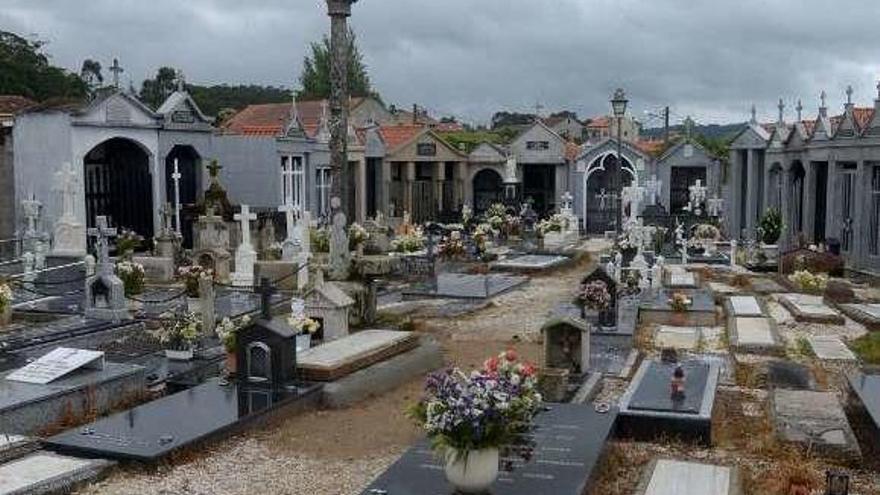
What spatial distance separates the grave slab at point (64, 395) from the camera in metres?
8.72

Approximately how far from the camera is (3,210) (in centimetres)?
2303

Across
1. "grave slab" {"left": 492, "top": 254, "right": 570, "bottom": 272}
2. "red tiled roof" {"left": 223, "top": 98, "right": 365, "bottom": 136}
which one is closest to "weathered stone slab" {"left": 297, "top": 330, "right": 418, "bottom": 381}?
"grave slab" {"left": 492, "top": 254, "right": 570, "bottom": 272}

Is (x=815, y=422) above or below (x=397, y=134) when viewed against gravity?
below

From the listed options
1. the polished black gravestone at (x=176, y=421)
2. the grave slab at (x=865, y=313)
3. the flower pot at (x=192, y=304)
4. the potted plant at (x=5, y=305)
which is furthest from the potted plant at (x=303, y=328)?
the grave slab at (x=865, y=313)

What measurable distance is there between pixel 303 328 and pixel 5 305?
205 inches

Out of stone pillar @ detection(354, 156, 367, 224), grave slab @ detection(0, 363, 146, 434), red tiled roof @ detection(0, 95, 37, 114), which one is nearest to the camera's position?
grave slab @ detection(0, 363, 146, 434)

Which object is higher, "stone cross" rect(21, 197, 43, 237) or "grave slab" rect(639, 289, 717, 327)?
"stone cross" rect(21, 197, 43, 237)

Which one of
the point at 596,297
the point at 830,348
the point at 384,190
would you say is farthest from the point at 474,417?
the point at 384,190

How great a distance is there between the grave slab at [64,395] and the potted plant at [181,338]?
1.14 m

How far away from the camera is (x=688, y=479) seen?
23.0ft

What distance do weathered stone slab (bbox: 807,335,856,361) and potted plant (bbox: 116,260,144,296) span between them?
11330 millimetres

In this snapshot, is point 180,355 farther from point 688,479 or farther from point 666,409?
point 688,479

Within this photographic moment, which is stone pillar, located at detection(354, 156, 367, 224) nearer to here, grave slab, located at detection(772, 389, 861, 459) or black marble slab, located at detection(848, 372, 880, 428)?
black marble slab, located at detection(848, 372, 880, 428)

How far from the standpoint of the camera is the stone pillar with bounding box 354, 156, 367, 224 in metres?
33.3
